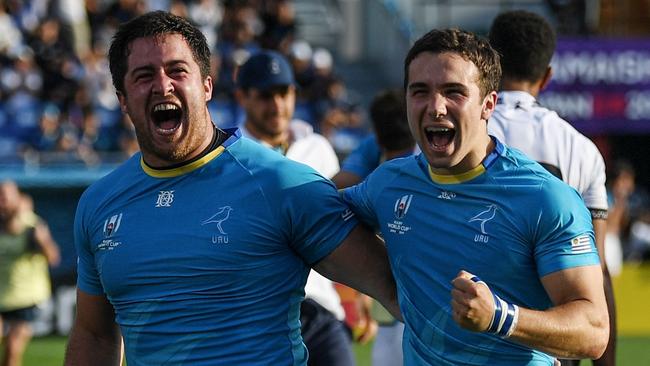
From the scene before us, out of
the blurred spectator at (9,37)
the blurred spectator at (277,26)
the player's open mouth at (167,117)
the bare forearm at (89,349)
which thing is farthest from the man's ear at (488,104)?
the blurred spectator at (277,26)

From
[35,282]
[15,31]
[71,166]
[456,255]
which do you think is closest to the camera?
[456,255]

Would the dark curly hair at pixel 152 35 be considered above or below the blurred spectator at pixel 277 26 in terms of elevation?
above

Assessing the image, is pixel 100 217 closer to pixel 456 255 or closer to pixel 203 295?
pixel 203 295

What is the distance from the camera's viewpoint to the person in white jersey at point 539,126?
514 centimetres

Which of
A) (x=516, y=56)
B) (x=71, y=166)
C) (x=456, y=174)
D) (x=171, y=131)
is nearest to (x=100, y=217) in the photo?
(x=171, y=131)

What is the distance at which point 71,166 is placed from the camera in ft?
51.6

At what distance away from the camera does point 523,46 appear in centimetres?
538

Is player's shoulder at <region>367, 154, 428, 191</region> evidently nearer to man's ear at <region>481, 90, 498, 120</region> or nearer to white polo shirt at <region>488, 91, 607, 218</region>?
man's ear at <region>481, 90, 498, 120</region>

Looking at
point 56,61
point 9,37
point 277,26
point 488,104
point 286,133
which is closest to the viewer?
point 488,104

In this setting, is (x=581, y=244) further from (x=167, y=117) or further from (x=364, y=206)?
(x=167, y=117)

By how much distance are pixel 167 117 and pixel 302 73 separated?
51.9 feet

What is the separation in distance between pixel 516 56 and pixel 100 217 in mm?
2077

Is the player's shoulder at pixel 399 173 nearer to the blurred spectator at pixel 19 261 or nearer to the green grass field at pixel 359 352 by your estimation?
the green grass field at pixel 359 352

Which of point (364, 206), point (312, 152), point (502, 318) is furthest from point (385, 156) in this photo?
point (502, 318)
